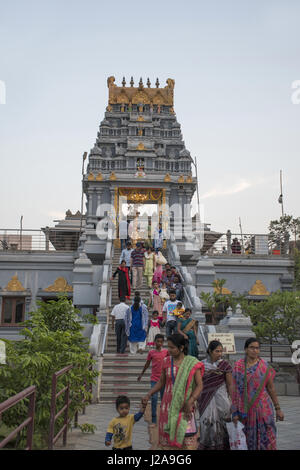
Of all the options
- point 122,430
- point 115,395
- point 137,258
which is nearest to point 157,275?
point 137,258

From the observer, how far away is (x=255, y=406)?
194 inches

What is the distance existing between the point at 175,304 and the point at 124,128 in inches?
874

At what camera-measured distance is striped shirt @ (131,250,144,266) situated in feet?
54.9

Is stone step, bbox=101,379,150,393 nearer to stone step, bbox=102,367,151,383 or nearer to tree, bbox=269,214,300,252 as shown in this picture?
stone step, bbox=102,367,151,383

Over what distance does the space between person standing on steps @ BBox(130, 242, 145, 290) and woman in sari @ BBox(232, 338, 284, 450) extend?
37.4 ft

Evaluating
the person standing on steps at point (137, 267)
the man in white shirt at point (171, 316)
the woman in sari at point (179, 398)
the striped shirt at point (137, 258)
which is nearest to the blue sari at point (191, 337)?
the man in white shirt at point (171, 316)

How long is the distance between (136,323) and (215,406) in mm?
6775

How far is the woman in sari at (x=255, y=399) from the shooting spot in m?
4.88

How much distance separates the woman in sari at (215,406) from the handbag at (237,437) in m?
0.23

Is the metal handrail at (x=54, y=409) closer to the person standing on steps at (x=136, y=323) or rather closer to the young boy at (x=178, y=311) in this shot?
A: the person standing on steps at (x=136, y=323)

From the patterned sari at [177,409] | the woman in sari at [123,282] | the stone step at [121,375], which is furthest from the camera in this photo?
the woman in sari at [123,282]

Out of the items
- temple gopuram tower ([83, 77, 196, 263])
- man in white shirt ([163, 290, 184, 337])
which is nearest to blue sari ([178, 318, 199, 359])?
man in white shirt ([163, 290, 184, 337])
